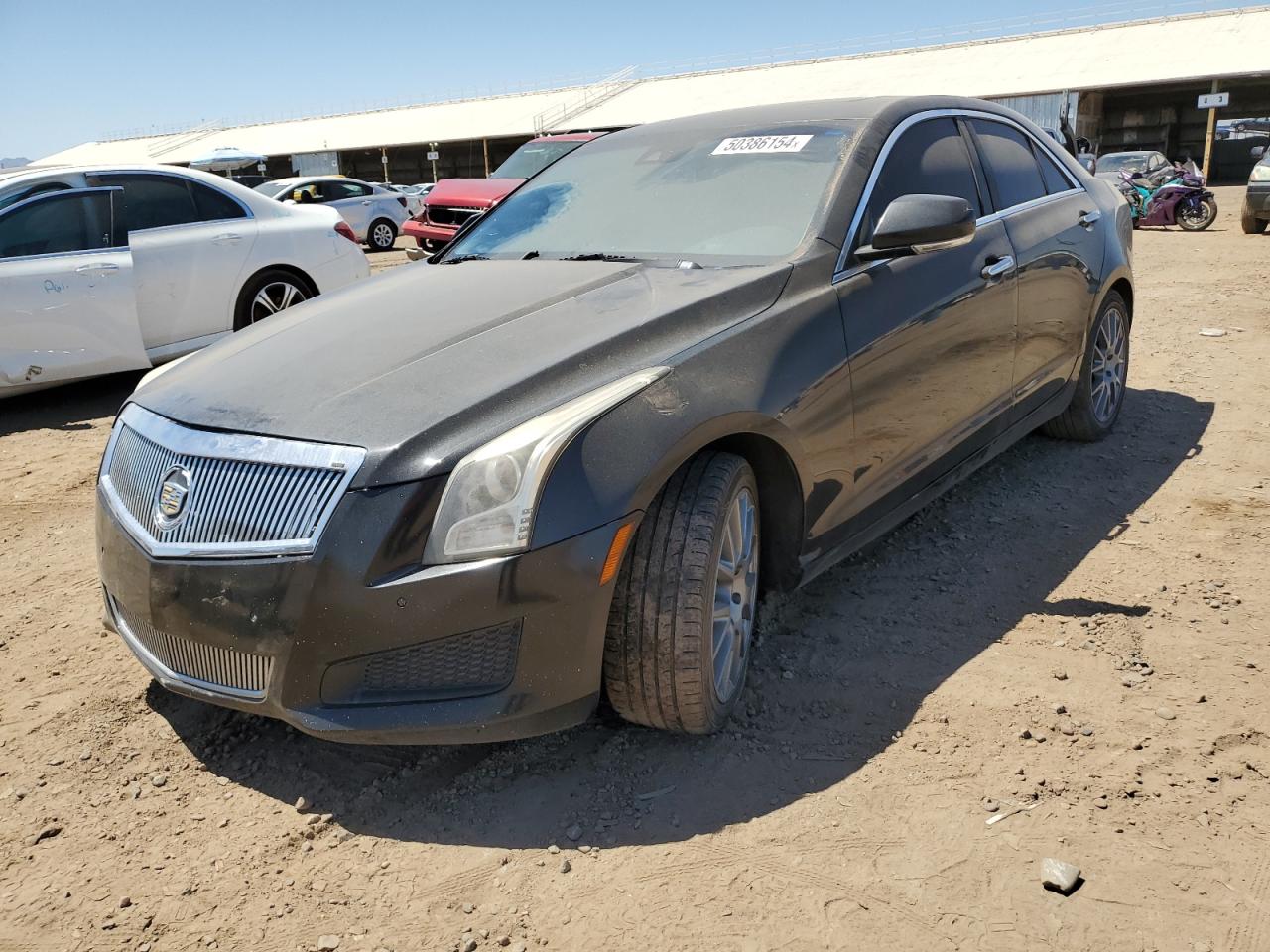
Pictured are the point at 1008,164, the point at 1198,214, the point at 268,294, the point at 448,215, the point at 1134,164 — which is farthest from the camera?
the point at 1134,164

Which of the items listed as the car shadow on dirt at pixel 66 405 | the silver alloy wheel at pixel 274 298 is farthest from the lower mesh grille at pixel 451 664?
the silver alloy wheel at pixel 274 298

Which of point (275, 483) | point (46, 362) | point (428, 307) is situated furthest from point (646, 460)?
point (46, 362)

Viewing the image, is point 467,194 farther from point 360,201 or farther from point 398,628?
point 398,628

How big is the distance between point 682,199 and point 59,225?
470 centimetres

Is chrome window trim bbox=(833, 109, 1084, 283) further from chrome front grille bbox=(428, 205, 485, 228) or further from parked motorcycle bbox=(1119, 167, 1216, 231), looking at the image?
parked motorcycle bbox=(1119, 167, 1216, 231)

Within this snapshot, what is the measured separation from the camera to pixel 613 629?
2463mm

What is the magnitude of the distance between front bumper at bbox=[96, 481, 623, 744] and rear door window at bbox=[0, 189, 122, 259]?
4.84 metres

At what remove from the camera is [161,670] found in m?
2.54

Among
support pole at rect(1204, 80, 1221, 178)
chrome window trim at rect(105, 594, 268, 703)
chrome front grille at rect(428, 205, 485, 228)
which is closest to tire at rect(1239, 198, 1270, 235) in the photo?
chrome front grille at rect(428, 205, 485, 228)

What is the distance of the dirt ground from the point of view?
2.14 meters

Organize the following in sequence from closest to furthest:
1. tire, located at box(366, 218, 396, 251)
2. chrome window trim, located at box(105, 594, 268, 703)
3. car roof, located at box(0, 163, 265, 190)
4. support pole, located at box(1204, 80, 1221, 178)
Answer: chrome window trim, located at box(105, 594, 268, 703) → car roof, located at box(0, 163, 265, 190) → tire, located at box(366, 218, 396, 251) → support pole, located at box(1204, 80, 1221, 178)

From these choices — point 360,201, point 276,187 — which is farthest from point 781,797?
point 360,201

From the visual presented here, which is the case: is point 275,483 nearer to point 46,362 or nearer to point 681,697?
point 681,697

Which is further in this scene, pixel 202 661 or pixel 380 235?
pixel 380 235
